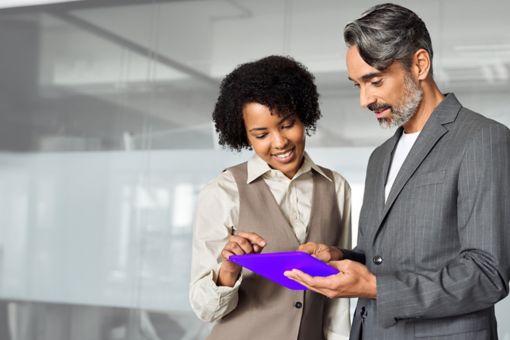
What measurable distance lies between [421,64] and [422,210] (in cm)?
37

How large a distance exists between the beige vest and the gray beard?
50 cm

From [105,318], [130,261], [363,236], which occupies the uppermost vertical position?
[363,236]

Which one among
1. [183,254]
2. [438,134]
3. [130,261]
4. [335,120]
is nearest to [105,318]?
[130,261]

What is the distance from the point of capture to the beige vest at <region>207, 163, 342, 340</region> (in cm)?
224

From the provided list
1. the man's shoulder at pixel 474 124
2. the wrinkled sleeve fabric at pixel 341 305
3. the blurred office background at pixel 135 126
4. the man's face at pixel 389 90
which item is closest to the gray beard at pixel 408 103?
the man's face at pixel 389 90

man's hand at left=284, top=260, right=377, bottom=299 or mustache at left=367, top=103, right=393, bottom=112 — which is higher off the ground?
mustache at left=367, top=103, right=393, bottom=112

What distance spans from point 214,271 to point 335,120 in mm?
2286

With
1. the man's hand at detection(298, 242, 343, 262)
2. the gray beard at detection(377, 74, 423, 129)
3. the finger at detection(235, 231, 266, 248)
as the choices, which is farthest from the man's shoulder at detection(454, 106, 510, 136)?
the finger at detection(235, 231, 266, 248)

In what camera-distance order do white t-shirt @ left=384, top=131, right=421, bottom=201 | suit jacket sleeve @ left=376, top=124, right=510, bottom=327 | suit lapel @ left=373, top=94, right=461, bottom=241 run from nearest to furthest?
suit jacket sleeve @ left=376, top=124, right=510, bottom=327 < suit lapel @ left=373, top=94, right=461, bottom=241 < white t-shirt @ left=384, top=131, right=421, bottom=201

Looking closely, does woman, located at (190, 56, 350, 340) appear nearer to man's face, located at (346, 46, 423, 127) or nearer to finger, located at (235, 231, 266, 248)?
finger, located at (235, 231, 266, 248)

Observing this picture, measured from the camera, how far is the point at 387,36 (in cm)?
185

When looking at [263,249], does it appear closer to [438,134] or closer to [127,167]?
[438,134]

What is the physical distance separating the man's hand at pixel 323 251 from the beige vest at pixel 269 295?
0.19 metres

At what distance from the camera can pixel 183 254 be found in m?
4.70
